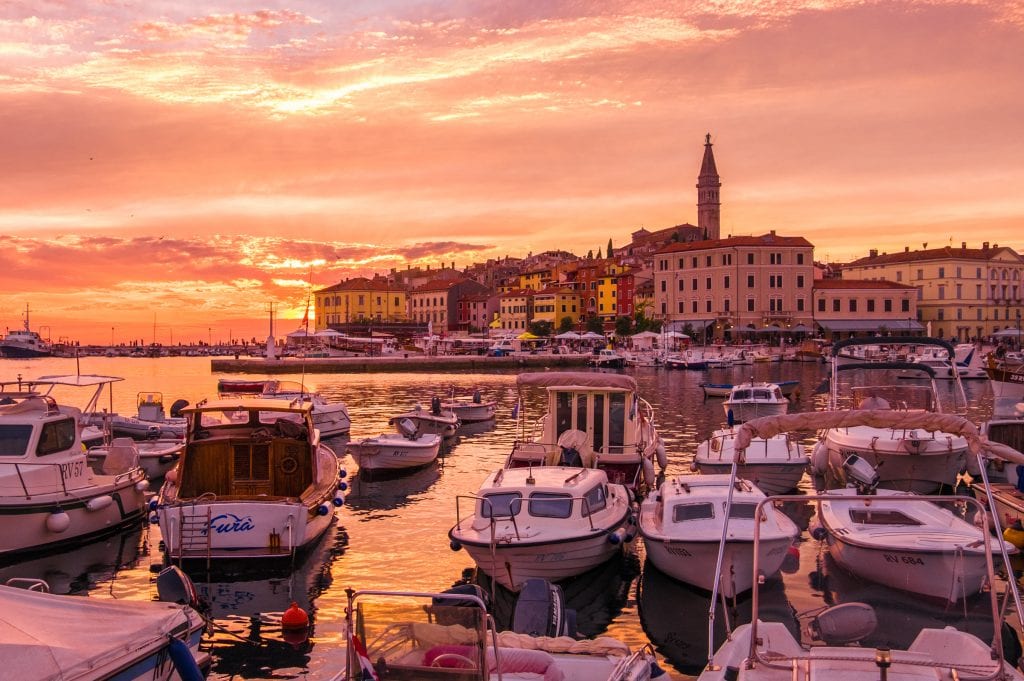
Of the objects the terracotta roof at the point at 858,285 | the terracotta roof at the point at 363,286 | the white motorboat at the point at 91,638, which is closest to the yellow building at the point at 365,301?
the terracotta roof at the point at 363,286

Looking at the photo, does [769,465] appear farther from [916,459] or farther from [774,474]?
[916,459]

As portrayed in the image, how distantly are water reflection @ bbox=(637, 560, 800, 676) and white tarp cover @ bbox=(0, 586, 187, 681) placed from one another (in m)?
7.29

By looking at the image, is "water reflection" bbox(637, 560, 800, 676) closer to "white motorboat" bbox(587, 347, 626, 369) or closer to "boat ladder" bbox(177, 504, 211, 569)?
"boat ladder" bbox(177, 504, 211, 569)

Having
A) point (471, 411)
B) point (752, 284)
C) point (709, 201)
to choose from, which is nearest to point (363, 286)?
point (709, 201)

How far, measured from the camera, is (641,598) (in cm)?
1605

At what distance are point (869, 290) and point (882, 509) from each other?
119 m

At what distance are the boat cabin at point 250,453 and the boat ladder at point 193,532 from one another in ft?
7.77

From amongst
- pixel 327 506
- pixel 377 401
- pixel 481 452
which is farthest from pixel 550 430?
pixel 377 401

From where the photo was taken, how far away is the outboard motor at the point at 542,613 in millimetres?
Result: 11867

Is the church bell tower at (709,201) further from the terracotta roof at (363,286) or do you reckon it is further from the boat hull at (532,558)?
the boat hull at (532,558)

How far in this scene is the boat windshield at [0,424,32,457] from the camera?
19.0 m

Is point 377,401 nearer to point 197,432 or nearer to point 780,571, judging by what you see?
point 197,432

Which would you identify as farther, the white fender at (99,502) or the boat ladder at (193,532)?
the white fender at (99,502)

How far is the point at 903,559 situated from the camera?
1499 centimetres
